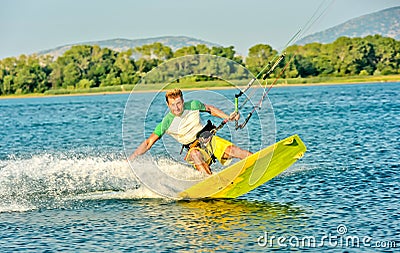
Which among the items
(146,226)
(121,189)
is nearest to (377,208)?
(146,226)

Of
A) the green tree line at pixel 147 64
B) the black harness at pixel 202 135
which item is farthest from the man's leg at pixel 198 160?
the green tree line at pixel 147 64

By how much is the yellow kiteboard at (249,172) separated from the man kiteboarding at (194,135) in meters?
0.22

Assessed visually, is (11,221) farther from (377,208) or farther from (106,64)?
(106,64)

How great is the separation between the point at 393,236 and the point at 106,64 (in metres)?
95.6

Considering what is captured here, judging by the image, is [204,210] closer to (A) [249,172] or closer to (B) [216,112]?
(A) [249,172]

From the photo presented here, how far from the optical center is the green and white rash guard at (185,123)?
39.0 ft

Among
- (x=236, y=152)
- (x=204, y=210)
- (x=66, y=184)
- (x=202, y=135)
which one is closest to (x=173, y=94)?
(x=202, y=135)

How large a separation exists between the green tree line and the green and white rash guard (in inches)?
3019

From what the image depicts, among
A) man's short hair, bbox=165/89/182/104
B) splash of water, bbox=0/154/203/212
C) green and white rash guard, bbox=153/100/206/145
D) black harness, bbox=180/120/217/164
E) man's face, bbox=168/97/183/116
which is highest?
man's short hair, bbox=165/89/182/104

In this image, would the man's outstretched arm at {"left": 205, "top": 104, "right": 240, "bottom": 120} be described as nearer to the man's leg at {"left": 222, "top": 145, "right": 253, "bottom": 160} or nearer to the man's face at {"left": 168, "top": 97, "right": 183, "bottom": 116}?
the man's face at {"left": 168, "top": 97, "right": 183, "bottom": 116}

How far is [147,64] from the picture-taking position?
3848 inches

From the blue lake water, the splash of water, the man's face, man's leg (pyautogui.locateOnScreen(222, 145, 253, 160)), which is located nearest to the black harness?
man's leg (pyautogui.locateOnScreen(222, 145, 253, 160))

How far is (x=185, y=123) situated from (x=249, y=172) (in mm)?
1417

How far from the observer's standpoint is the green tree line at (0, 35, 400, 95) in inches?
3718
